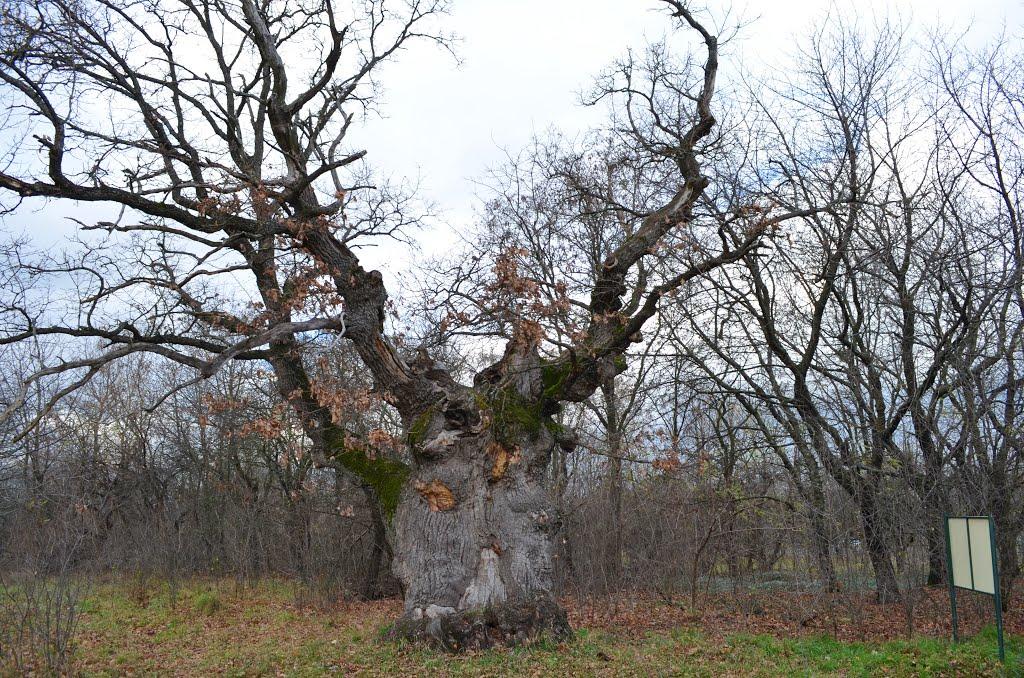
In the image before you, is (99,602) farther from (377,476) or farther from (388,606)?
(377,476)

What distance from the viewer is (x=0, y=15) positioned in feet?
29.6

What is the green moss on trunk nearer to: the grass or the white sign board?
the grass

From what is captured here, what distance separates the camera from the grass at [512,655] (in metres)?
8.30

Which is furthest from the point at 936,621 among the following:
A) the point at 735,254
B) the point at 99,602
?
the point at 99,602

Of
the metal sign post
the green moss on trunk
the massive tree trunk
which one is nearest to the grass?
the massive tree trunk

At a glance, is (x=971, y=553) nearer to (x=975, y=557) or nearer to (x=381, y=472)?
(x=975, y=557)

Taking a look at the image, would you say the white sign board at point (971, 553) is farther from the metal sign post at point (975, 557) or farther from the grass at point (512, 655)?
the grass at point (512, 655)

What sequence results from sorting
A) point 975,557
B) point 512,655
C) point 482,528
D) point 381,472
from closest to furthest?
1. point 975,557
2. point 512,655
3. point 482,528
4. point 381,472

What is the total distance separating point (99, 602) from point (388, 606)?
597 cm

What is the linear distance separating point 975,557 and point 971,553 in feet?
0.22

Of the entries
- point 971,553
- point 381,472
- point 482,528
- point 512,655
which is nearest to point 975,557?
point 971,553

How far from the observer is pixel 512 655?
888cm

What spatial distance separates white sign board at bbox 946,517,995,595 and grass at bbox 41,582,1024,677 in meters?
0.80

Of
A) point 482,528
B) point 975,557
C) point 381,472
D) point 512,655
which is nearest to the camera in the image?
point 975,557
